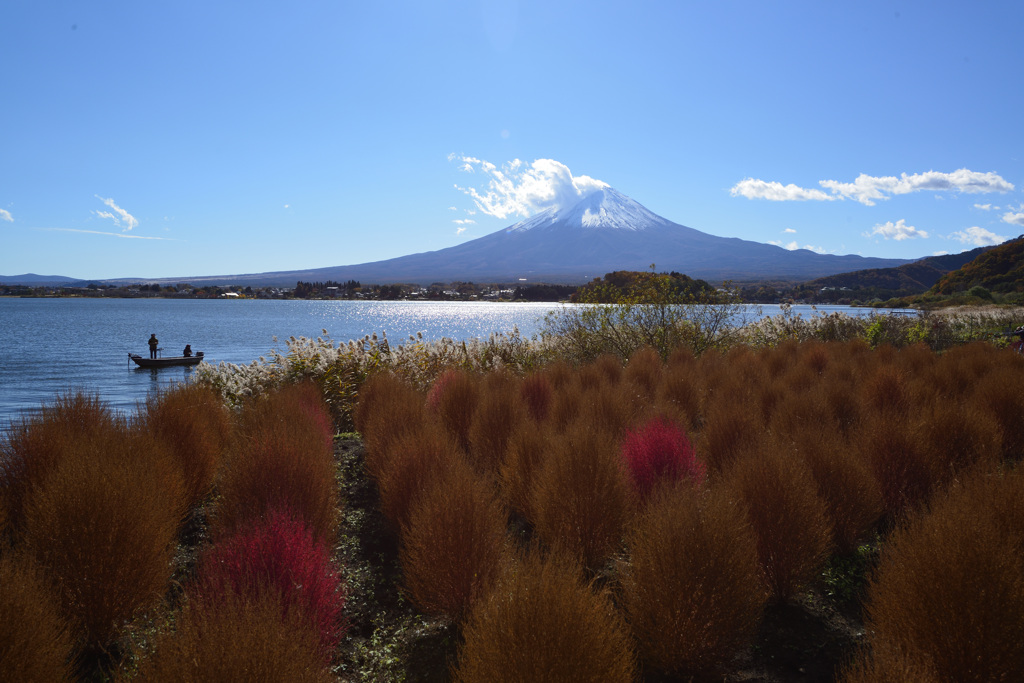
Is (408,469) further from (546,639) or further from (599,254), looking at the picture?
(599,254)

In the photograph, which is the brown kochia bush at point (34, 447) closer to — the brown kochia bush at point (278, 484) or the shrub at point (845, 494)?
the brown kochia bush at point (278, 484)

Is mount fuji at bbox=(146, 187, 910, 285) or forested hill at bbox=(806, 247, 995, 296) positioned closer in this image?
forested hill at bbox=(806, 247, 995, 296)

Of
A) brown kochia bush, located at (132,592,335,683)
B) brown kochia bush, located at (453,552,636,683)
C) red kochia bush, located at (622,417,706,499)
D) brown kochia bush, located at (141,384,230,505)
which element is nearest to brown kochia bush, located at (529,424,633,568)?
red kochia bush, located at (622,417,706,499)

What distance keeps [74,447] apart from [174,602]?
1.38 metres

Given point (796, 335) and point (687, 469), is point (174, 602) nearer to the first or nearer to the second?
point (687, 469)

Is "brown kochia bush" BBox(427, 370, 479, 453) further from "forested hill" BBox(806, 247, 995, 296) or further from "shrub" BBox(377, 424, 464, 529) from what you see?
"forested hill" BBox(806, 247, 995, 296)

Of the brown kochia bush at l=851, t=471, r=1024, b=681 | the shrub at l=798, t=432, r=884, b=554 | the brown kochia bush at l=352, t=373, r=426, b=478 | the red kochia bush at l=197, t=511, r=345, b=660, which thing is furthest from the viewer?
the brown kochia bush at l=352, t=373, r=426, b=478

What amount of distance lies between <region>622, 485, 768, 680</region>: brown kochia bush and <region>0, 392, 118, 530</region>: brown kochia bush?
3961mm

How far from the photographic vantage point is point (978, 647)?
8.18 ft

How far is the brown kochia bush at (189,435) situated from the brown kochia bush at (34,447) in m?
0.48

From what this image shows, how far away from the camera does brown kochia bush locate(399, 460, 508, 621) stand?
3.42 m

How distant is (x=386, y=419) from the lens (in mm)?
6023

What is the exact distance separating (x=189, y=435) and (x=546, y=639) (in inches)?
178

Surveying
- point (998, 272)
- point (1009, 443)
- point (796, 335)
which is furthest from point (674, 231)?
point (1009, 443)
